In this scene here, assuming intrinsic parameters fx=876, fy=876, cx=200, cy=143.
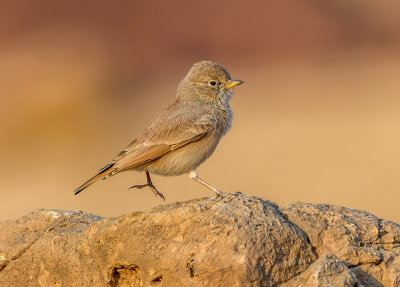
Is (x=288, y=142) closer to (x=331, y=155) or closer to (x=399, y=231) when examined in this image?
(x=331, y=155)

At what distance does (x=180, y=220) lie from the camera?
5.25m

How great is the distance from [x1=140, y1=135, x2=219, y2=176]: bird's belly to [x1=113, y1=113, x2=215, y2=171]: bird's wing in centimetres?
Answer: 4

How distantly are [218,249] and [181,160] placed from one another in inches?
87.7

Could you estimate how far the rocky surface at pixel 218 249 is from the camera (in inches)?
193

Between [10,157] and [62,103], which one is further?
[62,103]

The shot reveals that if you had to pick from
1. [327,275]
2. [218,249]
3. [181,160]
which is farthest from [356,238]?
[181,160]

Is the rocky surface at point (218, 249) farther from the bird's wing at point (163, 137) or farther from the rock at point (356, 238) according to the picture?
the bird's wing at point (163, 137)

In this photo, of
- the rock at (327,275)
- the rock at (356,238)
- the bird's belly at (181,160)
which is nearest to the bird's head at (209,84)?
the bird's belly at (181,160)

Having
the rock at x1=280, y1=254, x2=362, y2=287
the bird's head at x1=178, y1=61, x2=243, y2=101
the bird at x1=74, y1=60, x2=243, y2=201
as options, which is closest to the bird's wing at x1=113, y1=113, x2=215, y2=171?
the bird at x1=74, y1=60, x2=243, y2=201

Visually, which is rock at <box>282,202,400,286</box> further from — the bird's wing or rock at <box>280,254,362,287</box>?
the bird's wing

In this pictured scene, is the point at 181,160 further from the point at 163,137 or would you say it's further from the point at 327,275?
the point at 327,275

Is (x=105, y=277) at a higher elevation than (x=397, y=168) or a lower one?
lower

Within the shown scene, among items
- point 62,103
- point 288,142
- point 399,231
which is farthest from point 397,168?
point 399,231

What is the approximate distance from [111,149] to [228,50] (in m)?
6.84
